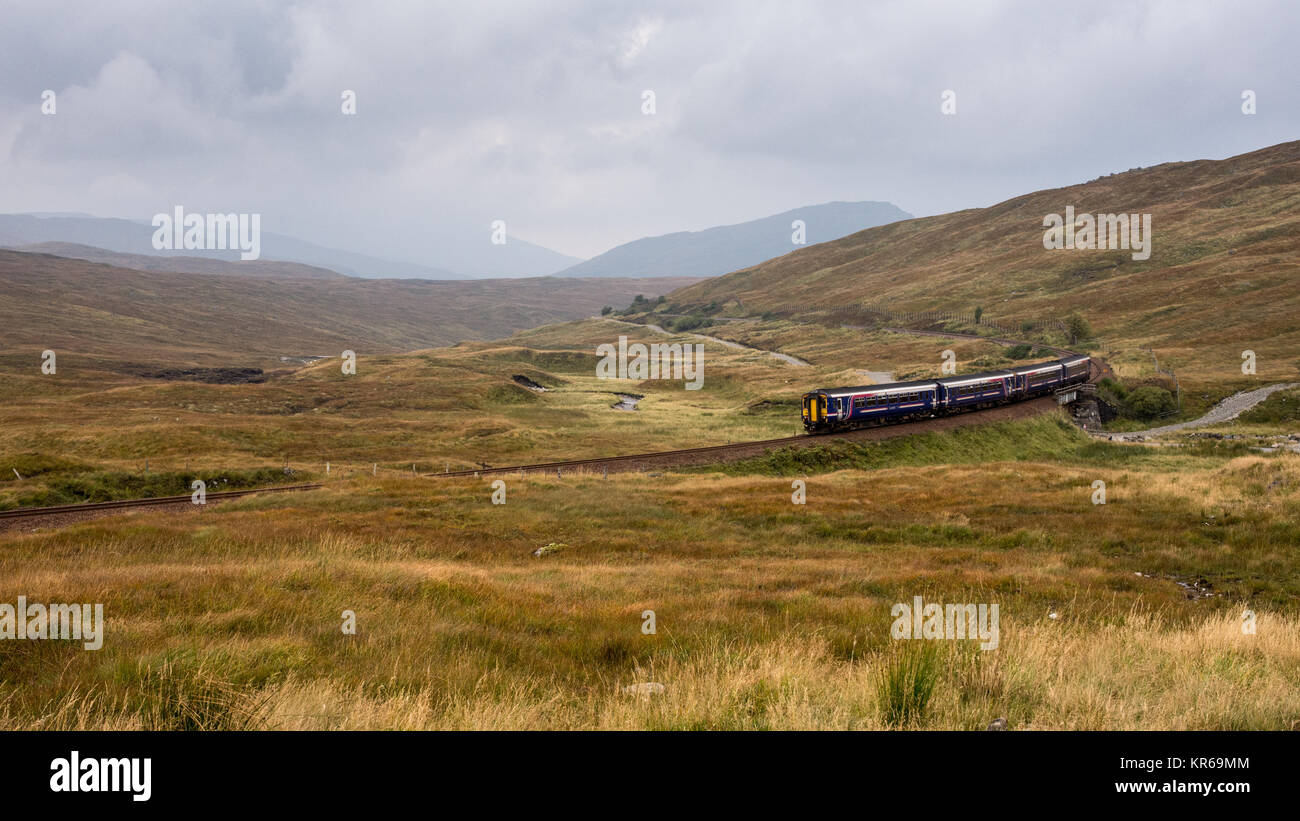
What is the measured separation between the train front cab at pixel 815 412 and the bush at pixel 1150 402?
37555 millimetres

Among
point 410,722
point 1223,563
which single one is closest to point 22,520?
point 410,722

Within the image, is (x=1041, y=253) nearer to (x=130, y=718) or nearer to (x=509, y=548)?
(x=509, y=548)

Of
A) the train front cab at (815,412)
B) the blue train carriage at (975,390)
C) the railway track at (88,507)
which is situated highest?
the blue train carriage at (975,390)

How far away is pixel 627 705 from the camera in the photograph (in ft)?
18.1

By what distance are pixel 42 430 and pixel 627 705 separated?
58.7 meters

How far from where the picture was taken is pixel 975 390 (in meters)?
49.3

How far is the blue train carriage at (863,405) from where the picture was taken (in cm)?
4169

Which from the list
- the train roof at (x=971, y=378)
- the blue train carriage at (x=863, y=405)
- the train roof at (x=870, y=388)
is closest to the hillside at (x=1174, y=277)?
the train roof at (x=971, y=378)

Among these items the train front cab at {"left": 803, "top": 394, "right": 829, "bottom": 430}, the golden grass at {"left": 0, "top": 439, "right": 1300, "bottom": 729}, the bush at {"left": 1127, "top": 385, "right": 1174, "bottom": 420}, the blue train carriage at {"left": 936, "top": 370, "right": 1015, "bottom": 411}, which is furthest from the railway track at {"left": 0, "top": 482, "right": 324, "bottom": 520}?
the bush at {"left": 1127, "top": 385, "right": 1174, "bottom": 420}

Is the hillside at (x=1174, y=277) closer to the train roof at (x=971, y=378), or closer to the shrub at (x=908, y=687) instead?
the train roof at (x=971, y=378)

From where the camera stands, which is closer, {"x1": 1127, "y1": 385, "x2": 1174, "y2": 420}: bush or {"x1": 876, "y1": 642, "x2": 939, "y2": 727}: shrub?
{"x1": 876, "y1": 642, "x2": 939, "y2": 727}: shrub

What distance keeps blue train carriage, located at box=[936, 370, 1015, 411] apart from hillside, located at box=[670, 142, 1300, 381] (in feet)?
106

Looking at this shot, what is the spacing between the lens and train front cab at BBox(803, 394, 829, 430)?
41688mm

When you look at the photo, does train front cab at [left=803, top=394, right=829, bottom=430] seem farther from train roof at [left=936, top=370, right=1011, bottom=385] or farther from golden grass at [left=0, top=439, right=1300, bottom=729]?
golden grass at [left=0, top=439, right=1300, bottom=729]
